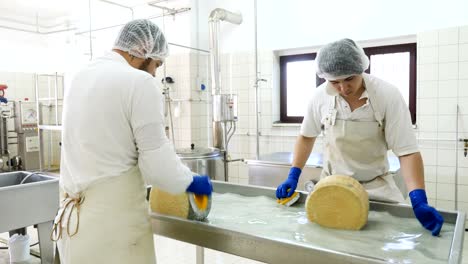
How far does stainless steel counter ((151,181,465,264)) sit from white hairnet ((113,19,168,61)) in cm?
61

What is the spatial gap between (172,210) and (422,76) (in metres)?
2.96

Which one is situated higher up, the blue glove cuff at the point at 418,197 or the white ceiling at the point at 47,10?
the white ceiling at the point at 47,10

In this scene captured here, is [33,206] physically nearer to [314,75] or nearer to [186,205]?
[186,205]

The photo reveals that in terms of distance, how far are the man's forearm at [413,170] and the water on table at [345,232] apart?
13 cm

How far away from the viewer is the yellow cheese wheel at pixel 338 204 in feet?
4.35

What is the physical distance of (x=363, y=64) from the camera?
1.55 m

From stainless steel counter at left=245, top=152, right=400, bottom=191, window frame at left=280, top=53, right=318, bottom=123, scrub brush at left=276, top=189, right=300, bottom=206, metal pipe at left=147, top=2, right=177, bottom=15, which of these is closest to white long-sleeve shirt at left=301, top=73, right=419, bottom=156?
scrub brush at left=276, top=189, right=300, bottom=206

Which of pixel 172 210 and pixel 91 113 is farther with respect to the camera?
pixel 172 210

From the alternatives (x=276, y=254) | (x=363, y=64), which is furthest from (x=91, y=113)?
(x=363, y=64)

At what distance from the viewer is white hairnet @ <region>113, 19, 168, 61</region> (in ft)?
4.47

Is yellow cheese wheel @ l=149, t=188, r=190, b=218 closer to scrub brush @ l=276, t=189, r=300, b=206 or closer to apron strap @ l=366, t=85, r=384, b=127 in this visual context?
scrub brush @ l=276, t=189, r=300, b=206

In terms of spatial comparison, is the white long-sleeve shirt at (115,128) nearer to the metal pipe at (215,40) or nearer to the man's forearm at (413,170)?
the man's forearm at (413,170)

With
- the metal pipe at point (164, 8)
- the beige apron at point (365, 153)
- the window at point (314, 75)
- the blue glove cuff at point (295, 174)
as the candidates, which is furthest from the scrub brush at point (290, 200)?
the metal pipe at point (164, 8)

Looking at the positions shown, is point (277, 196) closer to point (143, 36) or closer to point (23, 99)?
point (143, 36)
